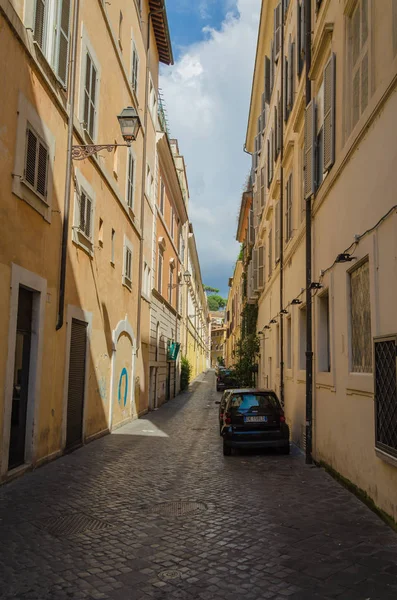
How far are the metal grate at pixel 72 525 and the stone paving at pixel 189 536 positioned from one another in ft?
0.04

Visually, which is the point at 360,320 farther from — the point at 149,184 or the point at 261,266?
the point at 261,266

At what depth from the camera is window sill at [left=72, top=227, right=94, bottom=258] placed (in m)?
11.1

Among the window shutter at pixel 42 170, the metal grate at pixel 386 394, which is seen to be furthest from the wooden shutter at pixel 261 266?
the metal grate at pixel 386 394

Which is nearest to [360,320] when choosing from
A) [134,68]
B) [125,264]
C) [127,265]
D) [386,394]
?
[386,394]

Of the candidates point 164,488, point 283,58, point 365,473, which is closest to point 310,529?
point 365,473

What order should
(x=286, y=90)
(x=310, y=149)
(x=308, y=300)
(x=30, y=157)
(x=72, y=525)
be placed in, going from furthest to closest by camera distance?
(x=286, y=90), (x=308, y=300), (x=310, y=149), (x=30, y=157), (x=72, y=525)

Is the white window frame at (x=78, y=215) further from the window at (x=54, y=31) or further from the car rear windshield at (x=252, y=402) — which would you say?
the car rear windshield at (x=252, y=402)

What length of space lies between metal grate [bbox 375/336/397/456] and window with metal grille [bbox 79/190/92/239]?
285 inches

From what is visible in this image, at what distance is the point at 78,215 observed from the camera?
11.3 m

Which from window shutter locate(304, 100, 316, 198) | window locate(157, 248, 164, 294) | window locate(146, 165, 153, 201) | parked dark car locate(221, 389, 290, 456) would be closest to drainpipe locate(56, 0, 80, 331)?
parked dark car locate(221, 389, 290, 456)

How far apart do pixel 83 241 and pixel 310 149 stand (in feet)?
16.7

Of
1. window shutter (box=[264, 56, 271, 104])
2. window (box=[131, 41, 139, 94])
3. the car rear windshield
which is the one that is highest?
window shutter (box=[264, 56, 271, 104])

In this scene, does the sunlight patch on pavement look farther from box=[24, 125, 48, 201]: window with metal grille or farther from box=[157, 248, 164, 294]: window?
box=[157, 248, 164, 294]: window

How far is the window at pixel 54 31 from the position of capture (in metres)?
8.78
